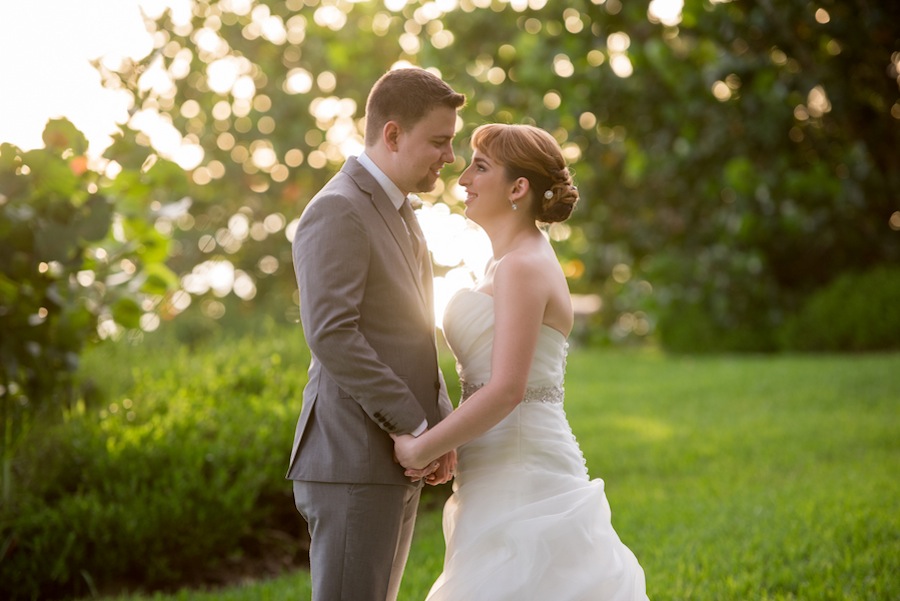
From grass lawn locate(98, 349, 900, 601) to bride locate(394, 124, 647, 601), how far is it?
158 cm

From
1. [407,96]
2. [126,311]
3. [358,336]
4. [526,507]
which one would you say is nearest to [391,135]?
[407,96]

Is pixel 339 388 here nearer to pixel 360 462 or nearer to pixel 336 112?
pixel 360 462

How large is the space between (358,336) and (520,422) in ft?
2.40

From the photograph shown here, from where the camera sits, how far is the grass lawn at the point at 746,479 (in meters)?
4.70

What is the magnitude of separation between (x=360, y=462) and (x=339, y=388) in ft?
0.75

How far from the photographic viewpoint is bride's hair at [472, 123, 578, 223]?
3.12 m

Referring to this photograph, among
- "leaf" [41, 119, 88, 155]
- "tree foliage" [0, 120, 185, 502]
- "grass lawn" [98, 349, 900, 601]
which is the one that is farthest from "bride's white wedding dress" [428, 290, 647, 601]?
"leaf" [41, 119, 88, 155]

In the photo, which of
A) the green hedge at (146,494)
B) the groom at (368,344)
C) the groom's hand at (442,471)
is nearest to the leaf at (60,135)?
the green hedge at (146,494)

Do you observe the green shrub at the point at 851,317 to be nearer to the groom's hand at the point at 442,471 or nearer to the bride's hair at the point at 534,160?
the bride's hair at the point at 534,160

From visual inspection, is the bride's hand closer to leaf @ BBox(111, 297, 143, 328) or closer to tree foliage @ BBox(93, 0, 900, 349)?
leaf @ BBox(111, 297, 143, 328)

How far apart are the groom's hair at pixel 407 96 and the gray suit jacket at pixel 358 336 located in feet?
0.63

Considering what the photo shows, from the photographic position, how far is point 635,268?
17.0 meters

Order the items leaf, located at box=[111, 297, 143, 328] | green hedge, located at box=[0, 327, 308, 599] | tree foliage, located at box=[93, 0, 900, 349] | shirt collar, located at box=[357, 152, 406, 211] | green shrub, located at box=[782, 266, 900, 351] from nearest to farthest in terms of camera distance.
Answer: shirt collar, located at box=[357, 152, 406, 211] < green hedge, located at box=[0, 327, 308, 599] < leaf, located at box=[111, 297, 143, 328] < tree foliage, located at box=[93, 0, 900, 349] < green shrub, located at box=[782, 266, 900, 351]

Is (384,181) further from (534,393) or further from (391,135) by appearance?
(534,393)
